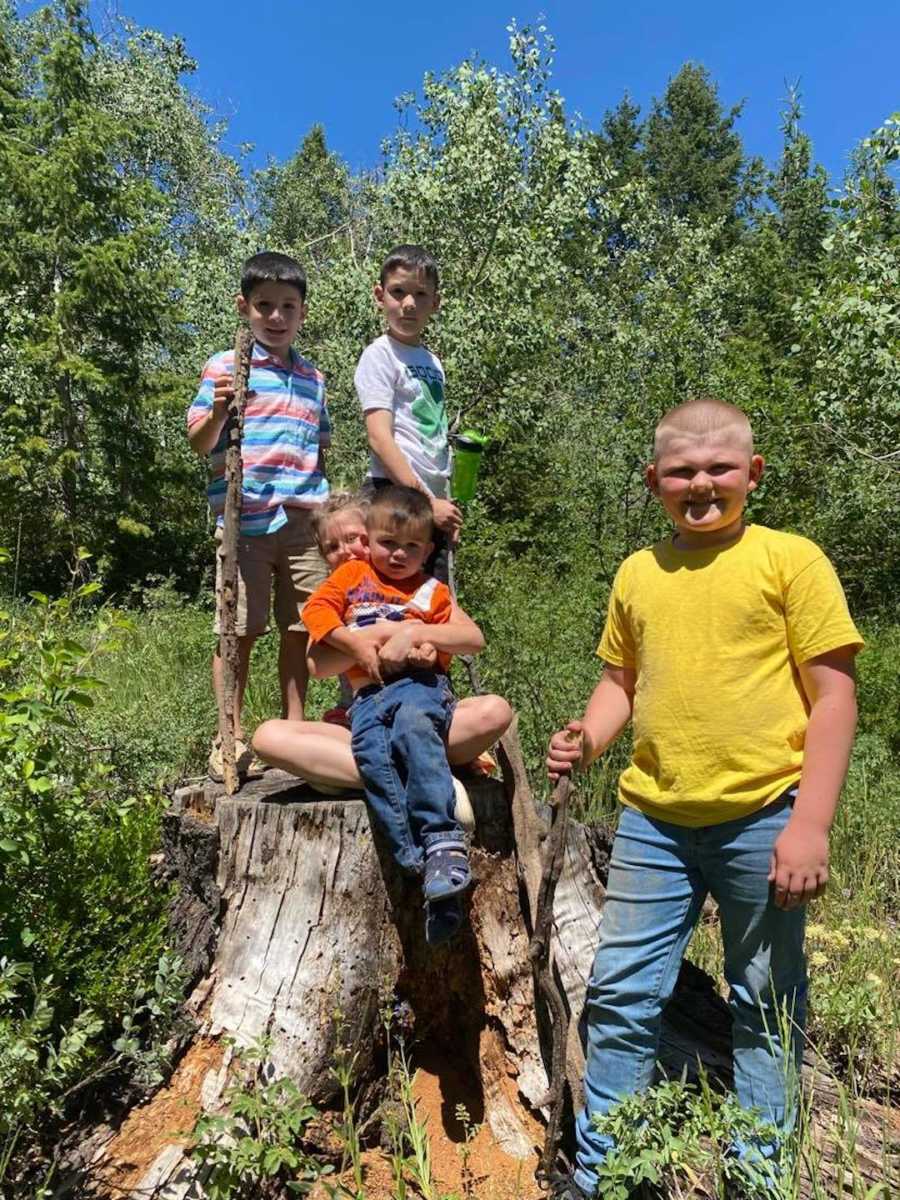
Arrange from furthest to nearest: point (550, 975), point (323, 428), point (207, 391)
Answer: point (323, 428) < point (207, 391) < point (550, 975)

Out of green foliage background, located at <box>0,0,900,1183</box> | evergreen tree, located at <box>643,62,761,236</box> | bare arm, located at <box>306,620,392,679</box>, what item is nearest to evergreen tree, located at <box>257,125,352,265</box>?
green foliage background, located at <box>0,0,900,1183</box>

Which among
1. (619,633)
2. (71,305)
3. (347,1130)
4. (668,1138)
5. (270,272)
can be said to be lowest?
(347,1130)

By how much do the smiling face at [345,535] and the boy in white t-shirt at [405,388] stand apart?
0.40 m

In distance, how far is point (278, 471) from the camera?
11.6 feet

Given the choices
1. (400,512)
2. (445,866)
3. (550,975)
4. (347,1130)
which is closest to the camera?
(347,1130)

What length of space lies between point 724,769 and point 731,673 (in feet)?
0.67

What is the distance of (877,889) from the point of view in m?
3.84

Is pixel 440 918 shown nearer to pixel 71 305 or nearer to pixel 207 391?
pixel 207 391

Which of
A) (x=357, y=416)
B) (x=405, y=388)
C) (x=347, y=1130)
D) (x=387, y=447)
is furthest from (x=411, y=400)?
(x=357, y=416)

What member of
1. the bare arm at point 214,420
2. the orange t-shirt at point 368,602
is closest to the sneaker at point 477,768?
the orange t-shirt at point 368,602

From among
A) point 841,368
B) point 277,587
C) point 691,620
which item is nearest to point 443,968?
point 691,620

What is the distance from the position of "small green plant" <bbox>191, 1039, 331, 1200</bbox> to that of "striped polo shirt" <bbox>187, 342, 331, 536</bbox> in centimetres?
192

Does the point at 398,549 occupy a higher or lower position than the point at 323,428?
lower

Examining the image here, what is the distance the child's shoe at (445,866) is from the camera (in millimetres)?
2174
